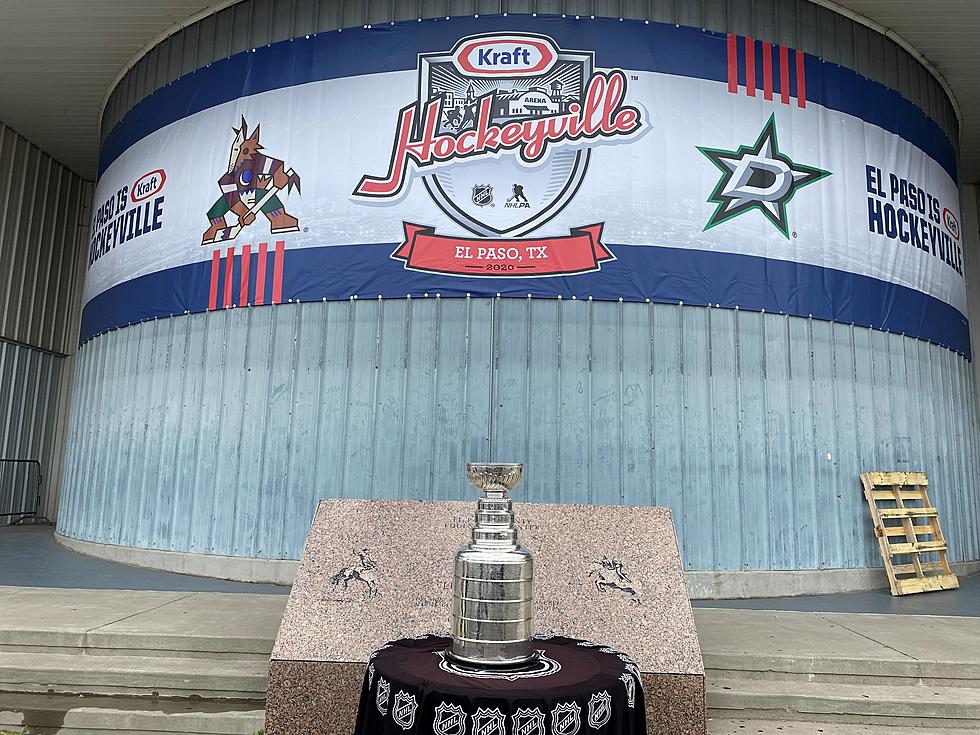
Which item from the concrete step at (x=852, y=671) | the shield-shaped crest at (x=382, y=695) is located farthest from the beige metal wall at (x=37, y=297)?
the shield-shaped crest at (x=382, y=695)

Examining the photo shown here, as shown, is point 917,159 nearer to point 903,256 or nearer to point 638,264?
point 903,256

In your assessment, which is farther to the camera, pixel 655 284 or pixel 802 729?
pixel 655 284

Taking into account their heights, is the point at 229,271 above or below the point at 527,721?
above

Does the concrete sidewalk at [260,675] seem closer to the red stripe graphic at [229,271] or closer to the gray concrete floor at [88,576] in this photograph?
the gray concrete floor at [88,576]

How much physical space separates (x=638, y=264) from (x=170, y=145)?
19.2ft

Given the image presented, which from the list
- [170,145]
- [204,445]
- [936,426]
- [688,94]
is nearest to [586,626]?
[204,445]

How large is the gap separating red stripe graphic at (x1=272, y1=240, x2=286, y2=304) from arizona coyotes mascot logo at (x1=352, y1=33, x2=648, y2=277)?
0.98 m

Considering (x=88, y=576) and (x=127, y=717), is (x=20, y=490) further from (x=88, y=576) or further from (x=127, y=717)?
(x=127, y=717)

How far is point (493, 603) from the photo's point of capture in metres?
2.31

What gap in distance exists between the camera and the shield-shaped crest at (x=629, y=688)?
2344mm

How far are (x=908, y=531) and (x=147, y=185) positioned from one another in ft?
31.6

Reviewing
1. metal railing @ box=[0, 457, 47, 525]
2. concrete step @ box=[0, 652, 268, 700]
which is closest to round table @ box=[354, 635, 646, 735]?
concrete step @ box=[0, 652, 268, 700]

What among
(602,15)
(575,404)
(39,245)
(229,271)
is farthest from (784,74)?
(39,245)

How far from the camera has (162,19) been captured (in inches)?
364
